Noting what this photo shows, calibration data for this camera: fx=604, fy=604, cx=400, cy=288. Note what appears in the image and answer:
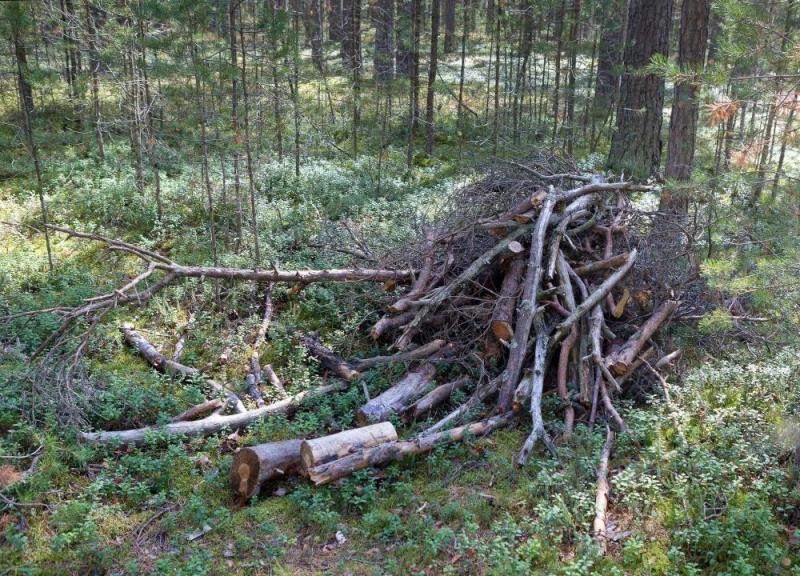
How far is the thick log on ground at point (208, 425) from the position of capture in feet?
18.6

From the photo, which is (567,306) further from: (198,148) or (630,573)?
(198,148)

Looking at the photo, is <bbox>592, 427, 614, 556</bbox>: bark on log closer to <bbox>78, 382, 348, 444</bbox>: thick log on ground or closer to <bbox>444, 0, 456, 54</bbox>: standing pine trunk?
<bbox>78, 382, 348, 444</bbox>: thick log on ground

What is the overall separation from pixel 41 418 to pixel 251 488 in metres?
2.30

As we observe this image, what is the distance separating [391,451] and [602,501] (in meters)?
1.80

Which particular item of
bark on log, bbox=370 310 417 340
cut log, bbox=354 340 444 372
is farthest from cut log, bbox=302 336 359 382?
bark on log, bbox=370 310 417 340

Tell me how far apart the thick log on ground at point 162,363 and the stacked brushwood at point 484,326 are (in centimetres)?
Answer: 2

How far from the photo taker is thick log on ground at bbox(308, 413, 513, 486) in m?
5.09

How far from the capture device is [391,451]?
17.7 ft

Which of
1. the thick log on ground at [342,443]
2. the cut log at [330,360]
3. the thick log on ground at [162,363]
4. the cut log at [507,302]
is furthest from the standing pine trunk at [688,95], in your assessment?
the thick log on ground at [162,363]

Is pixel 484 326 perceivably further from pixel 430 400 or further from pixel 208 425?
pixel 208 425

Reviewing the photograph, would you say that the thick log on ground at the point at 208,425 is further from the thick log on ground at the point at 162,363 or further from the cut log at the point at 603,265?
the cut log at the point at 603,265

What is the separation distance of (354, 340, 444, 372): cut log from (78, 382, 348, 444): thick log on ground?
318 millimetres

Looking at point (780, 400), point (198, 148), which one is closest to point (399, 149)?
point (198, 148)

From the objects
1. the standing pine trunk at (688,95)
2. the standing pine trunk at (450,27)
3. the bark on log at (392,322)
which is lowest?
the bark on log at (392,322)
